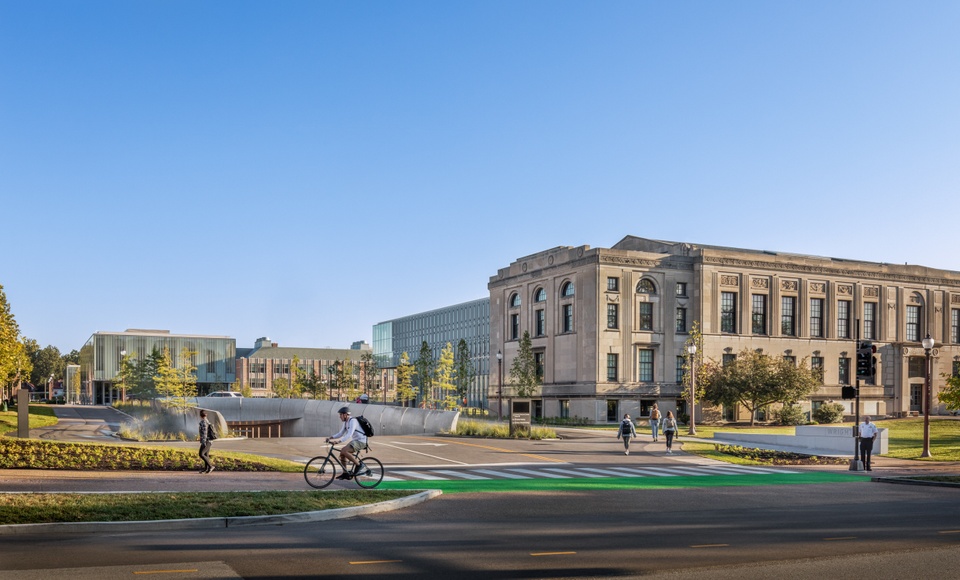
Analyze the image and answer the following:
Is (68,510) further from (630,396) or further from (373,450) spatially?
(630,396)

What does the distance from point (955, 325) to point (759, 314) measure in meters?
23.9

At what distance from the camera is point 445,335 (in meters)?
166

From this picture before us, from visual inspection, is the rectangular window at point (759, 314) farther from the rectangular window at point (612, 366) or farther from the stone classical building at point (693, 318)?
the rectangular window at point (612, 366)

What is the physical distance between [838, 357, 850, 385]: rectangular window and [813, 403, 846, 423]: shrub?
7599mm

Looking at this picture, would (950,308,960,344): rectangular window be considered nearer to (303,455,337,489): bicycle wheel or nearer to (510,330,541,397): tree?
(510,330,541,397): tree

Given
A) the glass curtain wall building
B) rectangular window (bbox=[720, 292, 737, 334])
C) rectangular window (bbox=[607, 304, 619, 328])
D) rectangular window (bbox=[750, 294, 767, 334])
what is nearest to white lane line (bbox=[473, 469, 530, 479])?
rectangular window (bbox=[607, 304, 619, 328])

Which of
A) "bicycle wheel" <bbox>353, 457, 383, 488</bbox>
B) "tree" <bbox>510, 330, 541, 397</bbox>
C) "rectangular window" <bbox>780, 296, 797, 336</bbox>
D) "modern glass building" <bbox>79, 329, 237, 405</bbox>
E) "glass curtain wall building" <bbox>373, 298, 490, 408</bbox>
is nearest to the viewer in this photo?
"bicycle wheel" <bbox>353, 457, 383, 488</bbox>

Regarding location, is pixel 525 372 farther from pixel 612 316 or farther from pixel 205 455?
pixel 205 455

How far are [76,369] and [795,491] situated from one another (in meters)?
185

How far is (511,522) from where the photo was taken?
1542 cm

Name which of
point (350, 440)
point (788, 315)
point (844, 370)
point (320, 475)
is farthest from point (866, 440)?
point (844, 370)

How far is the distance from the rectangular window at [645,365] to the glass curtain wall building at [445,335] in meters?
59.7

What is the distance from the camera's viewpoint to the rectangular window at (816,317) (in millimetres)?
75938

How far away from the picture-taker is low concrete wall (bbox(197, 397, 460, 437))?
172ft
